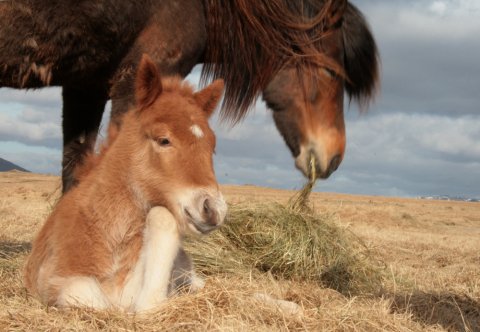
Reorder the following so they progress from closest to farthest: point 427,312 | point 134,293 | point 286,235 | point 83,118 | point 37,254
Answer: point 134,293 < point 37,254 < point 427,312 < point 83,118 < point 286,235

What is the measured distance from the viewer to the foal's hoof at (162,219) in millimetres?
3404

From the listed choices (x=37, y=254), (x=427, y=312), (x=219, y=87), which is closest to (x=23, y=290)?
(x=37, y=254)

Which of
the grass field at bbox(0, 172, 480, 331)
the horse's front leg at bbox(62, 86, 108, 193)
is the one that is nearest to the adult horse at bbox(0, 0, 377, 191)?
the horse's front leg at bbox(62, 86, 108, 193)

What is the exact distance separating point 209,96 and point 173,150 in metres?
0.63

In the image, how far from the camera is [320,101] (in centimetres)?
524

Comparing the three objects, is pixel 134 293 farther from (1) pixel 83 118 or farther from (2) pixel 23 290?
(1) pixel 83 118

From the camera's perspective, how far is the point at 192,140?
3432 mm

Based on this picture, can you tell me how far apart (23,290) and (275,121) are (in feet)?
8.60

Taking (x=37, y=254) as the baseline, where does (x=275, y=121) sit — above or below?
above

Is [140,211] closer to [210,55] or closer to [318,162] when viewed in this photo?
[210,55]

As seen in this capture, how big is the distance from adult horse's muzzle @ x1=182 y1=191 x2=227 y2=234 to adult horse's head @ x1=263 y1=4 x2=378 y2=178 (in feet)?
7.03

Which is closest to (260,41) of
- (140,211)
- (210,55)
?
(210,55)

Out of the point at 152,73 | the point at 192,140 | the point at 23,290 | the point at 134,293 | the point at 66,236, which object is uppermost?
the point at 152,73

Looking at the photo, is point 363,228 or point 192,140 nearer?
point 192,140
